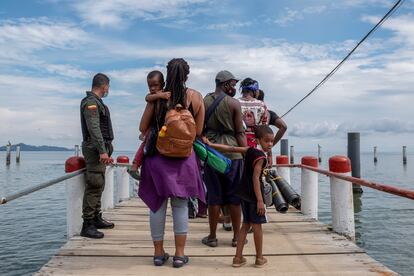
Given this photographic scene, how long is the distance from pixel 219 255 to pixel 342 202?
1957 mm

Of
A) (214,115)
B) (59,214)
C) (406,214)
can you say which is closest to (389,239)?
(406,214)

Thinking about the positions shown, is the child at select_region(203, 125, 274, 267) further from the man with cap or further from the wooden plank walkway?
the man with cap

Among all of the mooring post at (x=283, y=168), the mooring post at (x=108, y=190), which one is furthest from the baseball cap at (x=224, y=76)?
the mooring post at (x=283, y=168)

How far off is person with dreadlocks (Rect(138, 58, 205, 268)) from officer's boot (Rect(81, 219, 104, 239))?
4.42 ft

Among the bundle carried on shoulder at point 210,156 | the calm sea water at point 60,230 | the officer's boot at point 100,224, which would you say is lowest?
the calm sea water at point 60,230

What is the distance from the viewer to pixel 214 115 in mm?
4414

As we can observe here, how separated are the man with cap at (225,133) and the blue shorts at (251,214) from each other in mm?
443

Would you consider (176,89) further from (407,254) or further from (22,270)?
(407,254)

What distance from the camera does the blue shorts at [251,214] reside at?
3803 millimetres

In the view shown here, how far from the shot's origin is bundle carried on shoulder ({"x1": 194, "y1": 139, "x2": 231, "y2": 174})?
3.95m

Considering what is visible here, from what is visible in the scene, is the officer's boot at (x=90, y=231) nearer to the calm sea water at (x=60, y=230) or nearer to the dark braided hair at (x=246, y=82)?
the dark braided hair at (x=246, y=82)

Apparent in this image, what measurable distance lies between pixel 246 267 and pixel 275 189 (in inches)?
108

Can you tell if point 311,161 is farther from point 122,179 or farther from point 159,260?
point 122,179

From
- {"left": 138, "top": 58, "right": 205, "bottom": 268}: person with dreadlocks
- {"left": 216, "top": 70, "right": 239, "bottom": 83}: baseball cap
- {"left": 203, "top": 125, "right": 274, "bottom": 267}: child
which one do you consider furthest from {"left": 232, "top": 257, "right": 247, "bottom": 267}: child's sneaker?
{"left": 216, "top": 70, "right": 239, "bottom": 83}: baseball cap
